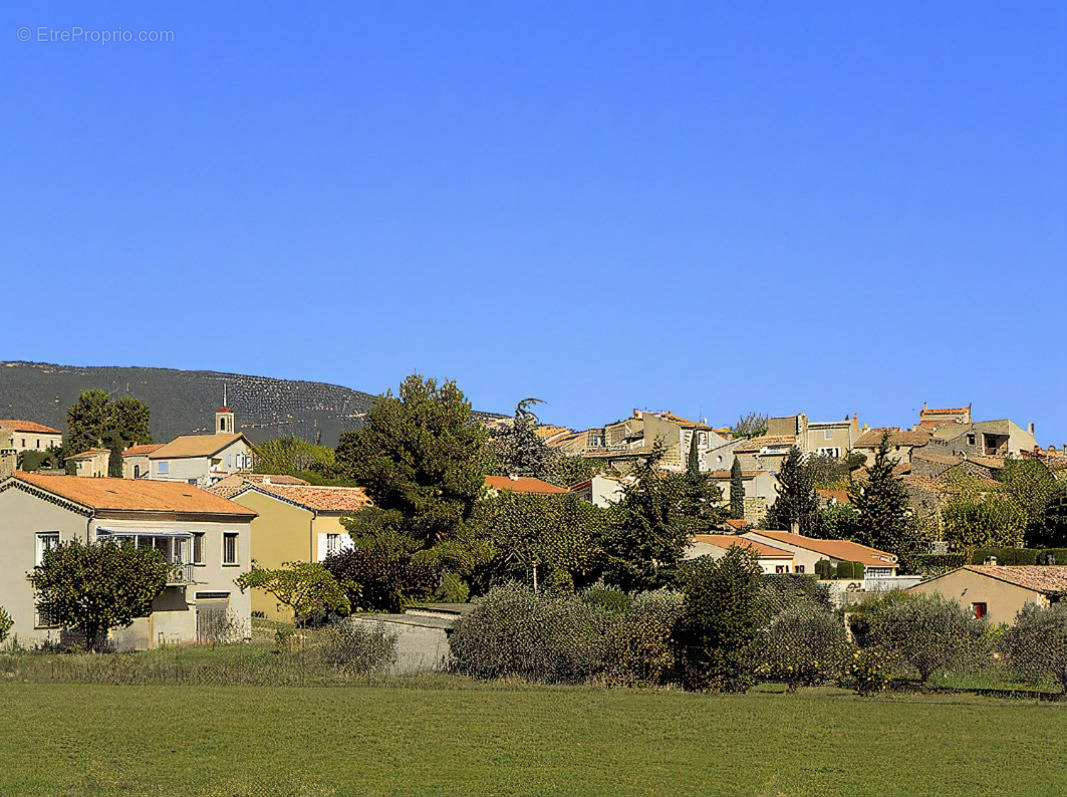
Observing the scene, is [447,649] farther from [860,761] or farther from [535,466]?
[535,466]

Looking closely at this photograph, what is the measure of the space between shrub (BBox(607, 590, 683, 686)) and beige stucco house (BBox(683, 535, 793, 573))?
849 inches

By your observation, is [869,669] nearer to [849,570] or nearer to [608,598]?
[608,598]

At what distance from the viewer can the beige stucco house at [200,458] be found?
108m

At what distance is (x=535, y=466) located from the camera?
95625mm

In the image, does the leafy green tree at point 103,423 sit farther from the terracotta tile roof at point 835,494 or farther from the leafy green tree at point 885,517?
the leafy green tree at point 885,517

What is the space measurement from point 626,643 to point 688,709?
5441 mm

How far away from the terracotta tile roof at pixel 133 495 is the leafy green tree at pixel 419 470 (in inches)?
243

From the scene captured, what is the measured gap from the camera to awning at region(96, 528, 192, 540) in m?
45.9

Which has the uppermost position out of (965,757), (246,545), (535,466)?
(535,466)

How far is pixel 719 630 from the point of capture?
35.2 meters

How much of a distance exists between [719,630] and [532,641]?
515 cm

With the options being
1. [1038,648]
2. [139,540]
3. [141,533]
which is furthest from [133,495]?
Result: [1038,648]

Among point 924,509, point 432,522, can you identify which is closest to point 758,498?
point 924,509

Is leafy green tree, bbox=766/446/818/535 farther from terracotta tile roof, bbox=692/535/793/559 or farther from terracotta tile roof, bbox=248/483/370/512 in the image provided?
terracotta tile roof, bbox=248/483/370/512
